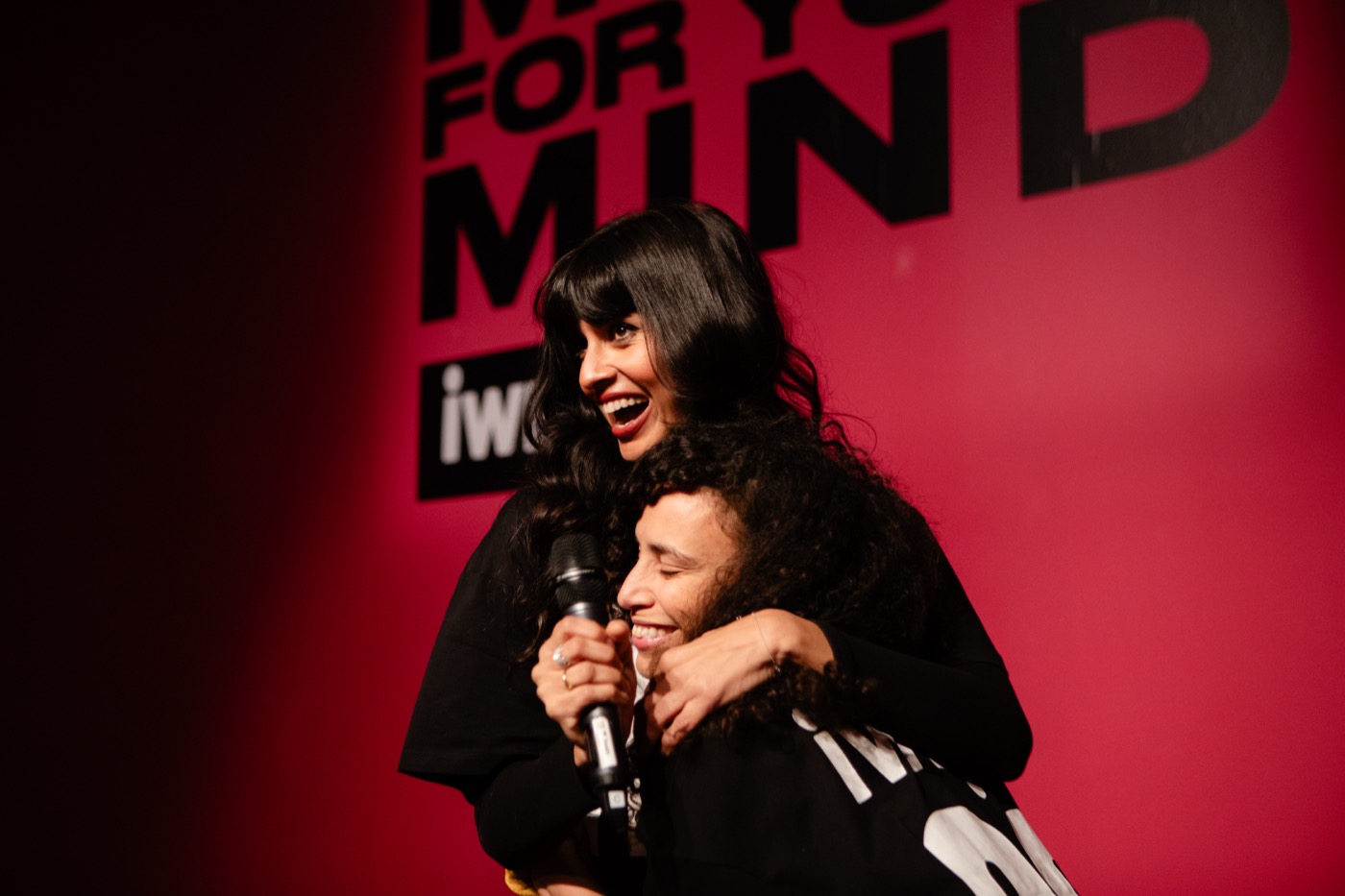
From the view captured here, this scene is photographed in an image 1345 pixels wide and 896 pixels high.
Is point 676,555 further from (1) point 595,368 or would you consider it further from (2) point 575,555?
(1) point 595,368

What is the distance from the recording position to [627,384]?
5.58 feet

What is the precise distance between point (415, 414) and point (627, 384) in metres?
1.79

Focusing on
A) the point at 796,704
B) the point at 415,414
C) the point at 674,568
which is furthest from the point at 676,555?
the point at 415,414

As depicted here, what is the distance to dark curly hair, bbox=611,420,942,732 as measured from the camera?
1431 mm

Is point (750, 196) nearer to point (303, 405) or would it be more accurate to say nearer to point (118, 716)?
point (303, 405)

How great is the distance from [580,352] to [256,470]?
2.08 m

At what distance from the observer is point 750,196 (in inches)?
116

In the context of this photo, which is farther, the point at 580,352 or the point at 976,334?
the point at 976,334

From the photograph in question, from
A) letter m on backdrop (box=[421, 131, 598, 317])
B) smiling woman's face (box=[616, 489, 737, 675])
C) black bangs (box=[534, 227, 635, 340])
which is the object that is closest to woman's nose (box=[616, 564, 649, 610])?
smiling woman's face (box=[616, 489, 737, 675])

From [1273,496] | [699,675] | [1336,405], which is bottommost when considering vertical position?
[699,675]

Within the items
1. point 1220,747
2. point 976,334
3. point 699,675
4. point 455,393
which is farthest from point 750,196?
point 699,675

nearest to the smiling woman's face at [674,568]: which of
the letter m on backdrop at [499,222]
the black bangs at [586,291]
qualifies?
the black bangs at [586,291]

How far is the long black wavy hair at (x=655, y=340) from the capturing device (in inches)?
66.4

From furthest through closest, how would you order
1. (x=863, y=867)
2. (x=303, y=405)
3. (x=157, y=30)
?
1. (x=157, y=30)
2. (x=303, y=405)
3. (x=863, y=867)
